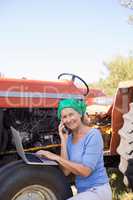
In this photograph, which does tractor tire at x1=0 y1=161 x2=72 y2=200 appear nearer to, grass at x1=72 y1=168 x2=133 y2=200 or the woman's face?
the woman's face

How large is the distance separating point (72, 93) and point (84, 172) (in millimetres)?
1577

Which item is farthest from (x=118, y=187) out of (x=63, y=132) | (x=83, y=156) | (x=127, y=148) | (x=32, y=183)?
(x=83, y=156)

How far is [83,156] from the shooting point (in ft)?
9.66

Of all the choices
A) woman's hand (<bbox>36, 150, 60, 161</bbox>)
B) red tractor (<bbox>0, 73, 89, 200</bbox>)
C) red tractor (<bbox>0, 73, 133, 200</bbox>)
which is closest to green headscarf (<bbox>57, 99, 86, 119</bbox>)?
woman's hand (<bbox>36, 150, 60, 161</bbox>)

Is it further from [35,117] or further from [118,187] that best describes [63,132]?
[118,187]

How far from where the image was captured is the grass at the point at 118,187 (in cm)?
465

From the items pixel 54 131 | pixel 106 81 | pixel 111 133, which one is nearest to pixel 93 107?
pixel 111 133

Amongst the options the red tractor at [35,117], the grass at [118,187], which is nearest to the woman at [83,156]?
the red tractor at [35,117]

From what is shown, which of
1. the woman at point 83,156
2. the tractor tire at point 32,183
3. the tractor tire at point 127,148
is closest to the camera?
the woman at point 83,156

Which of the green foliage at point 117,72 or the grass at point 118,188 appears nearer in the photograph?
the grass at point 118,188

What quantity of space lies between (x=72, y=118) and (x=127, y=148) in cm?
157

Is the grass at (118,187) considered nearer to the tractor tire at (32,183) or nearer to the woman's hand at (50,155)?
the tractor tire at (32,183)

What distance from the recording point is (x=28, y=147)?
434cm

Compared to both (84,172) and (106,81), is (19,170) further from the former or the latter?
(106,81)
